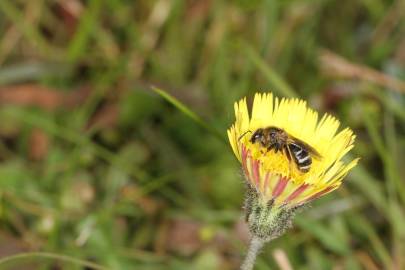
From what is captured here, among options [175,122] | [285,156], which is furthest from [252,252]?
[175,122]

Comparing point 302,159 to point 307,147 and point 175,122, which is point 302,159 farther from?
point 175,122

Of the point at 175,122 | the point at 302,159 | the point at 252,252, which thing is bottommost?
the point at 252,252

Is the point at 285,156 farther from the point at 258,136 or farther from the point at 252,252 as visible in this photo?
the point at 252,252

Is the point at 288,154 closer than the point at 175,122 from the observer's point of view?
Yes

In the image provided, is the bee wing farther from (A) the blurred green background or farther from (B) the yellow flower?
(A) the blurred green background

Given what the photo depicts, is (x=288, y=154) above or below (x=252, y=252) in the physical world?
above

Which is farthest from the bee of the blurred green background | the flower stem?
the blurred green background

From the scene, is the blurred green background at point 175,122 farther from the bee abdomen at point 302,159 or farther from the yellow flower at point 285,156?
the bee abdomen at point 302,159
